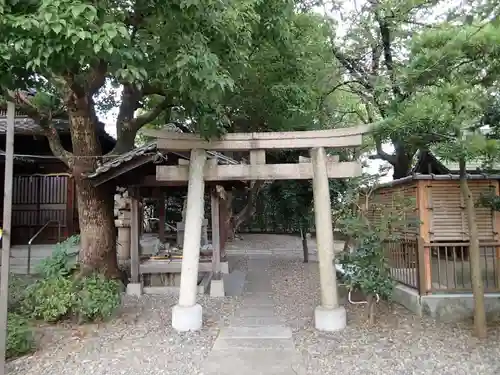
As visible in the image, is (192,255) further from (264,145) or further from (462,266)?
(462,266)

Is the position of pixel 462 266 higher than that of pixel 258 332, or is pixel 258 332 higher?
pixel 462 266

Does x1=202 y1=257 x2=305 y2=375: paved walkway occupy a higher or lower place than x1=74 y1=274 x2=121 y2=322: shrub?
lower

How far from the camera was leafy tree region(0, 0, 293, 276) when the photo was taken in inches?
184

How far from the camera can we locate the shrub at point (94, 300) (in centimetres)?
699

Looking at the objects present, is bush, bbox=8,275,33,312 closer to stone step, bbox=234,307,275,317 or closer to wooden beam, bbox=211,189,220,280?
stone step, bbox=234,307,275,317

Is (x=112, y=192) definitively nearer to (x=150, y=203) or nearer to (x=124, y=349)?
(x=124, y=349)

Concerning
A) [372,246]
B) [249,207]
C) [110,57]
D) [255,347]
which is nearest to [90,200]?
[110,57]

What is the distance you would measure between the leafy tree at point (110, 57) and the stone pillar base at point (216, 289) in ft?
7.31

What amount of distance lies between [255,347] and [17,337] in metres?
3.06

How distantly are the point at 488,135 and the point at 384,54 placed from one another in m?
8.42

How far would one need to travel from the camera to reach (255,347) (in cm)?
606

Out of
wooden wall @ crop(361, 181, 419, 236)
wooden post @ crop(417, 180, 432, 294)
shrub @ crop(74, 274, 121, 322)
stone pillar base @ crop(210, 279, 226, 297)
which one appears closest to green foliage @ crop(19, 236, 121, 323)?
shrub @ crop(74, 274, 121, 322)

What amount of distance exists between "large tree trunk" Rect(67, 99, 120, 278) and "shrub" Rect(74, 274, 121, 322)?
1.82 metres

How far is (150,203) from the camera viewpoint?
74.4ft
